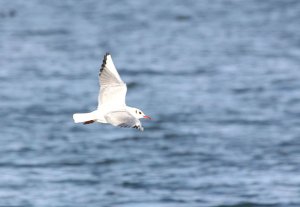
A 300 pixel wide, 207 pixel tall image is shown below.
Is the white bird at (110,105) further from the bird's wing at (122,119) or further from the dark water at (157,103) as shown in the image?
the dark water at (157,103)

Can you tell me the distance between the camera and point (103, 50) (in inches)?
1714

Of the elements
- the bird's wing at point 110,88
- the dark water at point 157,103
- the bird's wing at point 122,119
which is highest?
the dark water at point 157,103

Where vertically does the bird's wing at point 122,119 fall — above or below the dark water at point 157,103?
below

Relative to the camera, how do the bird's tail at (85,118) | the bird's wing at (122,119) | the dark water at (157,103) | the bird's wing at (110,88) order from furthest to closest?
the dark water at (157,103)
the bird's wing at (110,88)
the bird's tail at (85,118)
the bird's wing at (122,119)

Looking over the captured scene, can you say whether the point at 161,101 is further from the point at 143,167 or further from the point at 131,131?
the point at 143,167

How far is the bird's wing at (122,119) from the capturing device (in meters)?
10.9

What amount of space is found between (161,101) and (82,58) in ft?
23.1

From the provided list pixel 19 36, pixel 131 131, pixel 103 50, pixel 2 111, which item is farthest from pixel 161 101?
pixel 19 36

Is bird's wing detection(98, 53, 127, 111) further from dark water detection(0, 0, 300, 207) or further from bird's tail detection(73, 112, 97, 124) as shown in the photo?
dark water detection(0, 0, 300, 207)

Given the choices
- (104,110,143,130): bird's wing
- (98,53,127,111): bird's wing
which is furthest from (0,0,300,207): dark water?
(104,110,143,130): bird's wing

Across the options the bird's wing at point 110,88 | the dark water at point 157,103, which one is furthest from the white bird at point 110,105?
the dark water at point 157,103

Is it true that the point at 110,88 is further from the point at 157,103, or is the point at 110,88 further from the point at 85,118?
the point at 157,103

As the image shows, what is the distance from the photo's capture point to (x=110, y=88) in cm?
1220

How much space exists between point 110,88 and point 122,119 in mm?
1030
